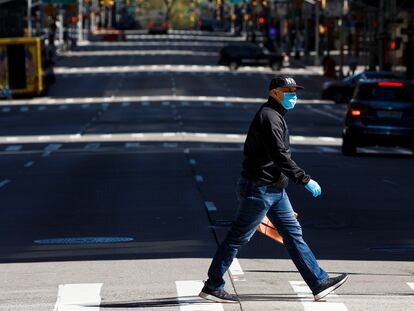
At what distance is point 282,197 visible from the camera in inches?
487

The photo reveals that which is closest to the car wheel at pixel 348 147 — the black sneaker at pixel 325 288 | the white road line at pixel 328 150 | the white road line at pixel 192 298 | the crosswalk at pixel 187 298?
the white road line at pixel 328 150

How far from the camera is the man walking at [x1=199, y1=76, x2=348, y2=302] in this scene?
12.2 meters

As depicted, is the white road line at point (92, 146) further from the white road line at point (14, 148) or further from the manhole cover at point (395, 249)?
the manhole cover at point (395, 249)

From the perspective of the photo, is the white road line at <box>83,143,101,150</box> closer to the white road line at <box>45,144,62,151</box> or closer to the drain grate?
the white road line at <box>45,144,62,151</box>

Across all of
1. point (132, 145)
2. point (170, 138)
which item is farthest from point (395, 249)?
point (170, 138)

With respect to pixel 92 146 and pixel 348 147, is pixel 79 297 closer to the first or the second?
pixel 348 147

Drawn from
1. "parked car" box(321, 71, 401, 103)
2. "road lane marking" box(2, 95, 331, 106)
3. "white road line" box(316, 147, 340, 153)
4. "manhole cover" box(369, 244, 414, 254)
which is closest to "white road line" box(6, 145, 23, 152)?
"white road line" box(316, 147, 340, 153)

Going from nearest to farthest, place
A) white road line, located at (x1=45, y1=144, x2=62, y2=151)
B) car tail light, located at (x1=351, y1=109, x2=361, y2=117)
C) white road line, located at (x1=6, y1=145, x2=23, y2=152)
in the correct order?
1. car tail light, located at (x1=351, y1=109, x2=361, y2=117)
2. white road line, located at (x1=45, y1=144, x2=62, y2=151)
3. white road line, located at (x1=6, y1=145, x2=23, y2=152)

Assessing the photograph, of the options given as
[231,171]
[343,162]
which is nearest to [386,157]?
[343,162]

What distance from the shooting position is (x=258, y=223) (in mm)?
12414

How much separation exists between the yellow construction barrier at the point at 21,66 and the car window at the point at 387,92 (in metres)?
36.7

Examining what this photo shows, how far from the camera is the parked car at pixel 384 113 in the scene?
3534cm

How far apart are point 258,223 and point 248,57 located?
9400 cm

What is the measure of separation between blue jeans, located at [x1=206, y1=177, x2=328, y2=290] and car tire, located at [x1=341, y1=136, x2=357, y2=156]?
2391cm
